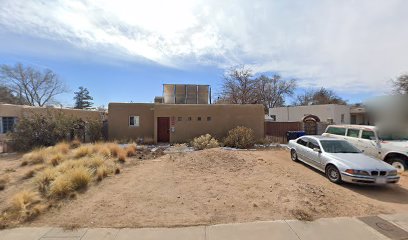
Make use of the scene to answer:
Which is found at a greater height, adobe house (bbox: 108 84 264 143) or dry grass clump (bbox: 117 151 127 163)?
adobe house (bbox: 108 84 264 143)

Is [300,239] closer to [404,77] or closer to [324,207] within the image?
[324,207]

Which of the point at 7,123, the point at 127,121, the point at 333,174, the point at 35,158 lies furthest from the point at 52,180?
the point at 7,123

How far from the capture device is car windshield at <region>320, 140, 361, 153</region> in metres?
8.44

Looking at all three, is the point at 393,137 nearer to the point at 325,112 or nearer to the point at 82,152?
the point at 82,152

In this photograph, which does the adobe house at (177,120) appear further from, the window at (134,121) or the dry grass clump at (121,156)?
the dry grass clump at (121,156)

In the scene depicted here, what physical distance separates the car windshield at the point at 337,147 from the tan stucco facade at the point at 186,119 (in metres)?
8.85

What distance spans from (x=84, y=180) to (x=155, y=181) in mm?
1993

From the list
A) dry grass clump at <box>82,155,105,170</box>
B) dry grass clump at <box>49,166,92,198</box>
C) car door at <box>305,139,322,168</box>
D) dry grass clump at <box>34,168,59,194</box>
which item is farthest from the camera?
car door at <box>305,139,322,168</box>

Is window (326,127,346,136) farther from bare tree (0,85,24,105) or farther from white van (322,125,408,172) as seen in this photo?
bare tree (0,85,24,105)

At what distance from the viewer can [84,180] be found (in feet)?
21.9

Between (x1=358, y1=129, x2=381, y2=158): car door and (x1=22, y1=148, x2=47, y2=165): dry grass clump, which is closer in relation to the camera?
(x1=358, y1=129, x2=381, y2=158): car door

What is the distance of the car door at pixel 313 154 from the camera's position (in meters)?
8.56

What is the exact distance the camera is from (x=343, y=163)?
7340mm

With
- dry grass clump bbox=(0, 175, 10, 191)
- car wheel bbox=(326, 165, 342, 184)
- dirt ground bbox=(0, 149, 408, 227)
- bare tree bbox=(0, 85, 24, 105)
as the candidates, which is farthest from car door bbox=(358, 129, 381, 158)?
bare tree bbox=(0, 85, 24, 105)
